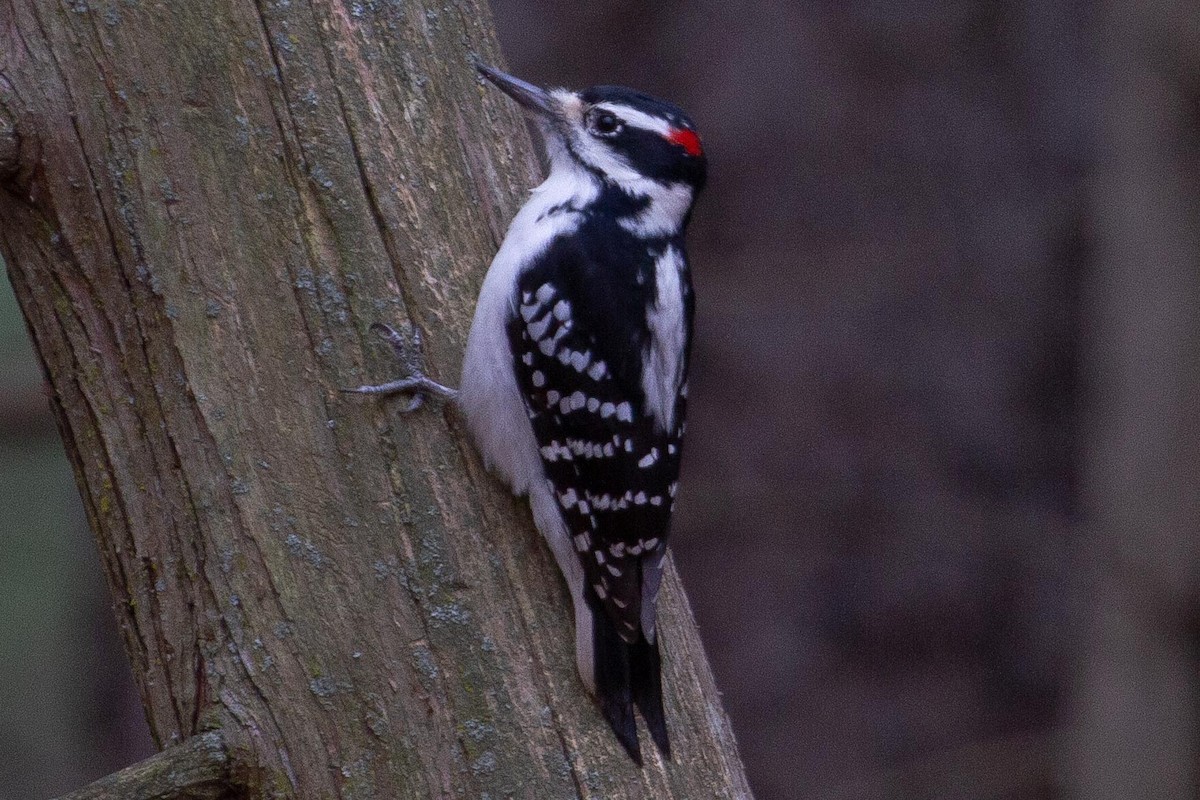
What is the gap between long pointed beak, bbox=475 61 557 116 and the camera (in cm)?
271

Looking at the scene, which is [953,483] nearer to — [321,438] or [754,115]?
[754,115]

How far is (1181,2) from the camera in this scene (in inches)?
196

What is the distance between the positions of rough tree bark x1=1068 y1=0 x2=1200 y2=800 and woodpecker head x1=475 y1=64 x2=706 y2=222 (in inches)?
111

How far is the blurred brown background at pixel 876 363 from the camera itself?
543 centimetres

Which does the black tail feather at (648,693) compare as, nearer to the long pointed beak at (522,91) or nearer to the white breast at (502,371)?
the white breast at (502,371)

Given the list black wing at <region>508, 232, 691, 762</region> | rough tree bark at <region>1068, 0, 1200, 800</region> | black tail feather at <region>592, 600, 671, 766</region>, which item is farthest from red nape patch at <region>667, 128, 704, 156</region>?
rough tree bark at <region>1068, 0, 1200, 800</region>

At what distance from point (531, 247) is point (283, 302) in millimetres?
530

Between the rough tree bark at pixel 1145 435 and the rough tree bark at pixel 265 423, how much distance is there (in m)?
3.32

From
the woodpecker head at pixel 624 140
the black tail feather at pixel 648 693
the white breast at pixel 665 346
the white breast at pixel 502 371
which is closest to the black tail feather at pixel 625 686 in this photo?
the black tail feather at pixel 648 693

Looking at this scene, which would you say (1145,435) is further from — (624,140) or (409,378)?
(409,378)

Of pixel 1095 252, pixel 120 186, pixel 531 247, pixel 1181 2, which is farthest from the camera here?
pixel 1095 252

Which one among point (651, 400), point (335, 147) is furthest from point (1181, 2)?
point (335, 147)

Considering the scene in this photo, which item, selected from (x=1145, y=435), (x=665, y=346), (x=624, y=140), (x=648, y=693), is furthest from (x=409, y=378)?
(x=1145, y=435)

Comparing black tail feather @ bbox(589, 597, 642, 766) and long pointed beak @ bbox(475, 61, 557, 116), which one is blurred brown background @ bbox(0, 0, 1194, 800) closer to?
long pointed beak @ bbox(475, 61, 557, 116)
